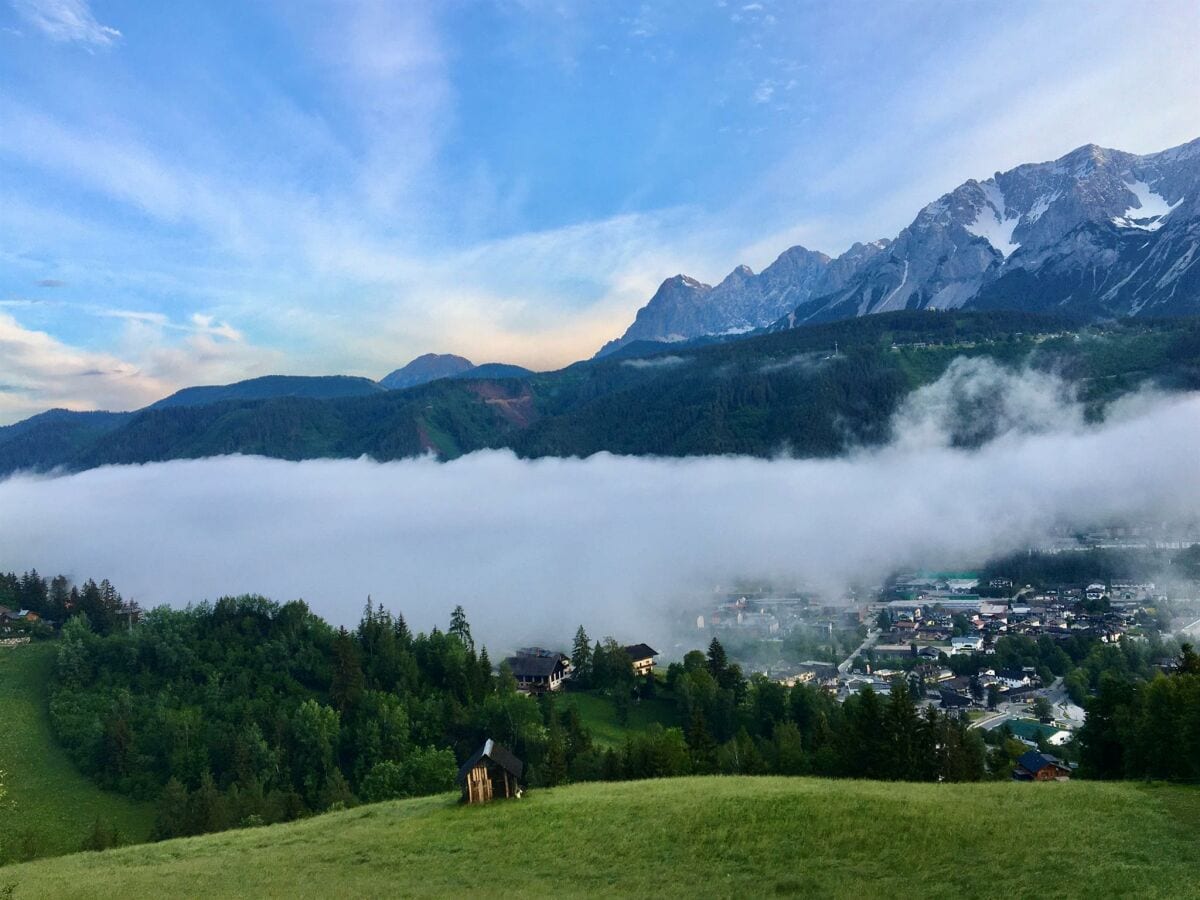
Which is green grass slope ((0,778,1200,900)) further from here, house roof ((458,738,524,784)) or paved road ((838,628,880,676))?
paved road ((838,628,880,676))

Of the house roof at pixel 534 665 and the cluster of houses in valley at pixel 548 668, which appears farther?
the house roof at pixel 534 665

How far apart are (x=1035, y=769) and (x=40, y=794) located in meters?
97.2

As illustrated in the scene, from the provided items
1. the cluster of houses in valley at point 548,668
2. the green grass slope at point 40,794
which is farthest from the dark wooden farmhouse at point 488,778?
the cluster of houses in valley at point 548,668

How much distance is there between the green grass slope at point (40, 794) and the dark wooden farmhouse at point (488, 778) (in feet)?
126

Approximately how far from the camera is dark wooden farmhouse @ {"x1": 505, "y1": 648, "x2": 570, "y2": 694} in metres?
123

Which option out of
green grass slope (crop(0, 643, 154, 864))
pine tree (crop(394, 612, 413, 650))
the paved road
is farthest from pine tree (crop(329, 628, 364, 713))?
the paved road

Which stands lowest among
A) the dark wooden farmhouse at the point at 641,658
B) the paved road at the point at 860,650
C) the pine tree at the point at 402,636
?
the paved road at the point at 860,650

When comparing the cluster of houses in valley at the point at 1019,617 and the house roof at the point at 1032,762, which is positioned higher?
the house roof at the point at 1032,762

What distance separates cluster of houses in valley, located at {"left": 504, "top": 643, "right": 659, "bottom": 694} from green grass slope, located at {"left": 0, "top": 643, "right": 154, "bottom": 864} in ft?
189

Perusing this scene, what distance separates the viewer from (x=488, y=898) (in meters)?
28.7

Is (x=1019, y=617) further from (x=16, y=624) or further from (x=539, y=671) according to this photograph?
(x=16, y=624)

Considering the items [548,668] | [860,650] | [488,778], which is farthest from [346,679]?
[860,650]

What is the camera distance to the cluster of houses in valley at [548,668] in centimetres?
12375

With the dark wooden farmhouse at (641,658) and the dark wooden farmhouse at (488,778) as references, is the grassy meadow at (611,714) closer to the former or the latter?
the dark wooden farmhouse at (641,658)
